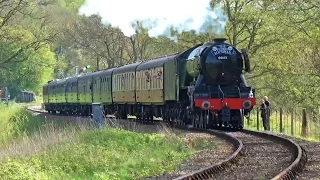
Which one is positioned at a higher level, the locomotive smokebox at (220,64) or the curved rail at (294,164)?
the locomotive smokebox at (220,64)

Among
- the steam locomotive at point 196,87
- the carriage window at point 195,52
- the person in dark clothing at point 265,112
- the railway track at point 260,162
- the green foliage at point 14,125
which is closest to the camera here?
the railway track at point 260,162

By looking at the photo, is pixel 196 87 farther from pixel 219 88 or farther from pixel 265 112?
pixel 265 112

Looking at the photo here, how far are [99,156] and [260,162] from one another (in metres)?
3.91

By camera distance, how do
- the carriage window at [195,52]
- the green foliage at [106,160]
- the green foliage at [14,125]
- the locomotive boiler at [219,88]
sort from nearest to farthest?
the green foliage at [106,160] → the locomotive boiler at [219,88] → the carriage window at [195,52] → the green foliage at [14,125]

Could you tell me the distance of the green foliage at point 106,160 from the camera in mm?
11992

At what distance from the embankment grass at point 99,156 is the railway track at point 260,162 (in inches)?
48.2

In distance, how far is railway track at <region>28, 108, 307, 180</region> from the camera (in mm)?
10695

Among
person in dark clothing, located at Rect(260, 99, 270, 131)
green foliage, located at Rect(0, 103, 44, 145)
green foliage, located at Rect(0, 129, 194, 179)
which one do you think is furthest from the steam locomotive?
green foliage, located at Rect(0, 103, 44, 145)

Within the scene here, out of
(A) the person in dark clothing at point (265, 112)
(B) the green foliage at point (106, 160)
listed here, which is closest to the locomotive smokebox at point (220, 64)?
(A) the person in dark clothing at point (265, 112)

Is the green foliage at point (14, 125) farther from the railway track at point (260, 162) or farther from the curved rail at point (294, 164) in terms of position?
the curved rail at point (294, 164)

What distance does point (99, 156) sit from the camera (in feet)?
46.5

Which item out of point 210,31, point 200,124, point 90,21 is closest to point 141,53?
point 90,21

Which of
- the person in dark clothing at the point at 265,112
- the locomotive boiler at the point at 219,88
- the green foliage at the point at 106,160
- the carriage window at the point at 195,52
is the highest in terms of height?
the carriage window at the point at 195,52

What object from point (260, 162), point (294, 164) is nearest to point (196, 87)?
point (260, 162)
